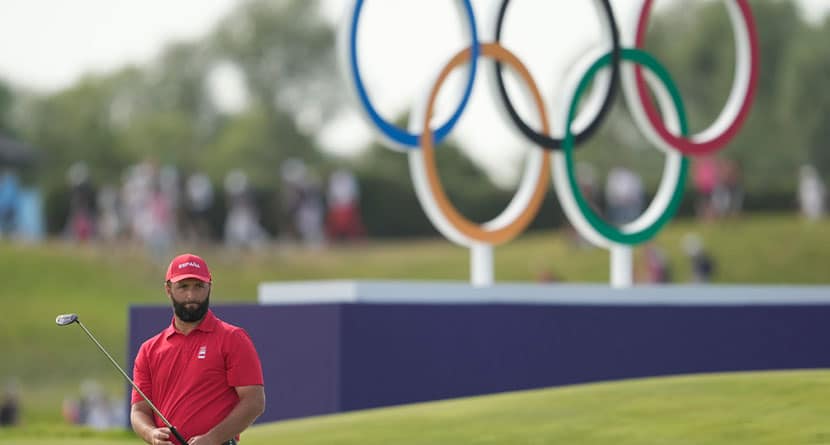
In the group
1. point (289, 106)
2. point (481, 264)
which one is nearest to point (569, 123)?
point (481, 264)

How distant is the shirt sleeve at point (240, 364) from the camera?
6914mm

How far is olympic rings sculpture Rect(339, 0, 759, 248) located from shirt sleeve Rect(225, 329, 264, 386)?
8532 mm

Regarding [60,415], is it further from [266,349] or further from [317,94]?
[317,94]

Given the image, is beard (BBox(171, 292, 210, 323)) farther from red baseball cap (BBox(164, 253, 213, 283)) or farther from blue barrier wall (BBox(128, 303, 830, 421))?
blue barrier wall (BBox(128, 303, 830, 421))

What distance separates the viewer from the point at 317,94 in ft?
256

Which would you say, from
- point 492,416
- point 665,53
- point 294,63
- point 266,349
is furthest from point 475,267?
point 294,63

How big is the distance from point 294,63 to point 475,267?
64.2 meters

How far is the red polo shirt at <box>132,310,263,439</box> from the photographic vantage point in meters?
6.92

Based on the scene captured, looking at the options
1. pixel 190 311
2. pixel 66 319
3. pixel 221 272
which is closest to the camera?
pixel 190 311

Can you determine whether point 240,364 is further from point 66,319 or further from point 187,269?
point 66,319

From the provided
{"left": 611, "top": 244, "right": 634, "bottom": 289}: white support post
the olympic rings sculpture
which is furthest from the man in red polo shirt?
{"left": 611, "top": 244, "right": 634, "bottom": 289}: white support post

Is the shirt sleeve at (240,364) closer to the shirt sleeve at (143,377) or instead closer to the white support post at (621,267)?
the shirt sleeve at (143,377)

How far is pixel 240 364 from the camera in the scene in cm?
692

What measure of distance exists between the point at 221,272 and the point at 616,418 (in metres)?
25.1
